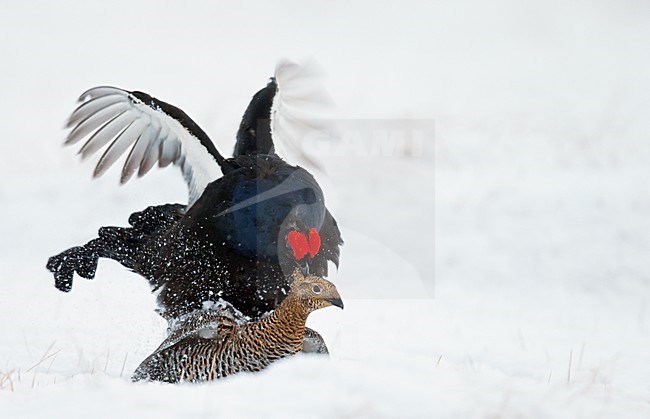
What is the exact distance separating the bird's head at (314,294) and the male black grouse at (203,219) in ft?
0.77

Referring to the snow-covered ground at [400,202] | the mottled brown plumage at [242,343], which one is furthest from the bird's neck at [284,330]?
the snow-covered ground at [400,202]

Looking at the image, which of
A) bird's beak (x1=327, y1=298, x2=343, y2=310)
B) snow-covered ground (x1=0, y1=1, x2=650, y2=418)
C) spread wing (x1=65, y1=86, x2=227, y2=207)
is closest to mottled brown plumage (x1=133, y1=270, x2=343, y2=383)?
bird's beak (x1=327, y1=298, x2=343, y2=310)

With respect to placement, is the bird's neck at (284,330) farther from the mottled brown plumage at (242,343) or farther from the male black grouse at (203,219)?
the male black grouse at (203,219)

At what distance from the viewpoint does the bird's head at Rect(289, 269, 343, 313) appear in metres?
3.33

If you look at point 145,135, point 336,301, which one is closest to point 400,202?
point 145,135

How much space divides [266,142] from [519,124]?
14.2 ft

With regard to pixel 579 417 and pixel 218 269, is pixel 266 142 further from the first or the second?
pixel 579 417

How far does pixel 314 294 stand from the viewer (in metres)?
3.33

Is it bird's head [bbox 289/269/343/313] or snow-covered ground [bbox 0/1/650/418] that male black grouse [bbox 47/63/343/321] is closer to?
bird's head [bbox 289/269/343/313]

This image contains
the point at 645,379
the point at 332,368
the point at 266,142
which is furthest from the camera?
the point at 266,142

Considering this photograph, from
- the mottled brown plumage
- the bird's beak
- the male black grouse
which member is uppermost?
the male black grouse

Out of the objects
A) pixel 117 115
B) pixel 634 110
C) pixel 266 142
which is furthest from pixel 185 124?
pixel 634 110

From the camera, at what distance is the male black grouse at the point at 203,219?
144 inches

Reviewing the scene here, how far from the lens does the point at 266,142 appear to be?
446 centimetres
